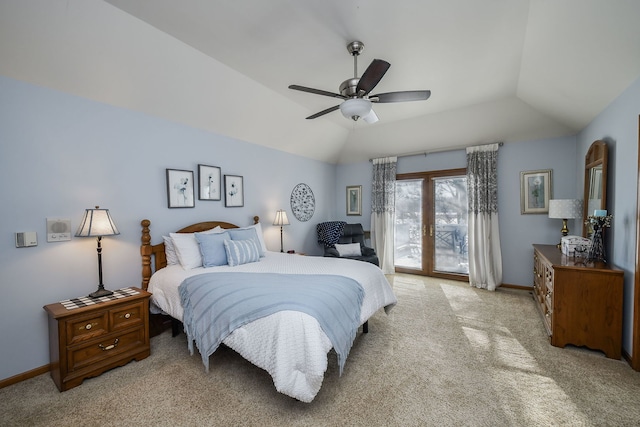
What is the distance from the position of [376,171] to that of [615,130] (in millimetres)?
3377

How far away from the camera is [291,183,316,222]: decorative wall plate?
16.2ft

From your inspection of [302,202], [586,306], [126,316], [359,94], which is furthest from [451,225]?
[126,316]

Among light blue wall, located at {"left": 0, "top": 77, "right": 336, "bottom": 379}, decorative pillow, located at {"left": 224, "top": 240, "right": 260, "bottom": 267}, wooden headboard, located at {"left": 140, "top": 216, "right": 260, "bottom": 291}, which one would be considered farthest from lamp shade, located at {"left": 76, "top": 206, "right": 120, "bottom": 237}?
decorative pillow, located at {"left": 224, "top": 240, "right": 260, "bottom": 267}

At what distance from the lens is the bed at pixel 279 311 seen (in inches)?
62.0

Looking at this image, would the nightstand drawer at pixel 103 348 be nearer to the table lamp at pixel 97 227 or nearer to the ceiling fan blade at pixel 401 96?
the table lamp at pixel 97 227

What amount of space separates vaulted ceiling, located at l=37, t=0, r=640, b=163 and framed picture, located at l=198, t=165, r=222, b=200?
0.64 metres

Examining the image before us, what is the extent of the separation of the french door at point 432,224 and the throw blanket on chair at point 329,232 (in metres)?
1.33

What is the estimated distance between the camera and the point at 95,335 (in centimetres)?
210

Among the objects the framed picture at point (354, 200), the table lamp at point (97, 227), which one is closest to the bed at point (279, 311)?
the table lamp at point (97, 227)

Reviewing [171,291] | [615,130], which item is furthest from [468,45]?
[171,291]

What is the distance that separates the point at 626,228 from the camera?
2.30 m

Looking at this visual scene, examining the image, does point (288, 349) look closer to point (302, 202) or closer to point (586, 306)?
point (586, 306)

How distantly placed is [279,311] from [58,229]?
2.20 m

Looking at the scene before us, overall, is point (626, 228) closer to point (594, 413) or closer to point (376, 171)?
point (594, 413)
